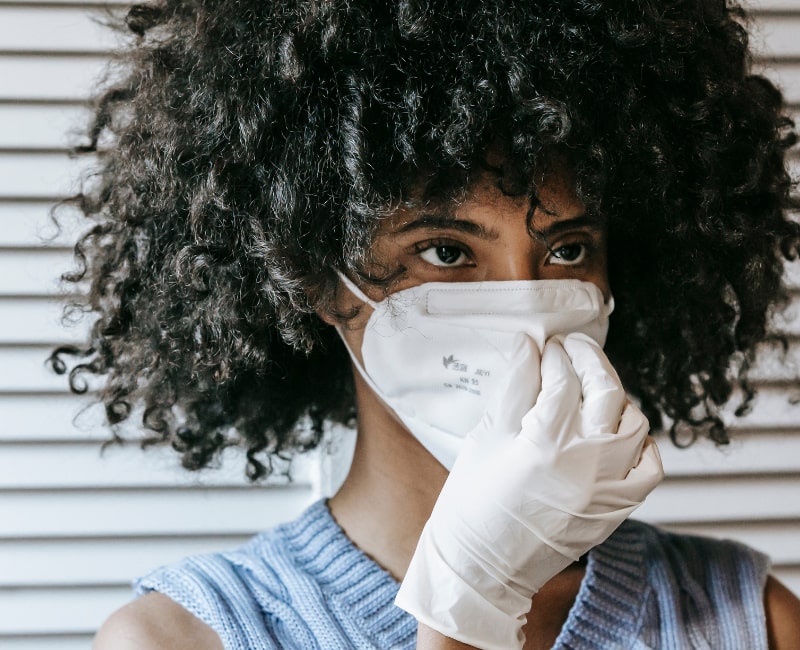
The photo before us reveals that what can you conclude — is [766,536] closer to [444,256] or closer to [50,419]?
[444,256]

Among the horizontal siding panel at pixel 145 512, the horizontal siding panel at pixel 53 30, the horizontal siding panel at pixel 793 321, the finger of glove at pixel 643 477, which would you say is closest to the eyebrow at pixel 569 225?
the finger of glove at pixel 643 477

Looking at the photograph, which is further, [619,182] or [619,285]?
[619,285]

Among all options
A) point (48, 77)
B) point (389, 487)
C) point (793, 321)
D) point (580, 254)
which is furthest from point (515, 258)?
point (48, 77)

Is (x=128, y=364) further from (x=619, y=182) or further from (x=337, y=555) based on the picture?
(x=619, y=182)

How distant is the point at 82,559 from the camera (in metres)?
1.84

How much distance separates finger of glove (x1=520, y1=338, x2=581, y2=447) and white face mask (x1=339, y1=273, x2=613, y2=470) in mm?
60

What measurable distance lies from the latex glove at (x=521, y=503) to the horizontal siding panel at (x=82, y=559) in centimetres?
84

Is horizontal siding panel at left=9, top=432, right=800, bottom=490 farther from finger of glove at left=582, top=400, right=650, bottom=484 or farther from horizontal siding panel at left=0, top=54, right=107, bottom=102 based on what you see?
finger of glove at left=582, top=400, right=650, bottom=484

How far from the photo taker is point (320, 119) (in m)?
1.27

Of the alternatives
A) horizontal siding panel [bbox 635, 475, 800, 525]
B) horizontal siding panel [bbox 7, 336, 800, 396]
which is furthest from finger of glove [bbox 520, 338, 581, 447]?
horizontal siding panel [bbox 635, 475, 800, 525]

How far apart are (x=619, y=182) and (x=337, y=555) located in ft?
2.22

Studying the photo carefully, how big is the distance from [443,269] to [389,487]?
1.15 feet

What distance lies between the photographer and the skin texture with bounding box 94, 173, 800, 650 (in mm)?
1283

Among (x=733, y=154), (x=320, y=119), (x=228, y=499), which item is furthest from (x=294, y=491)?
(x=733, y=154)
